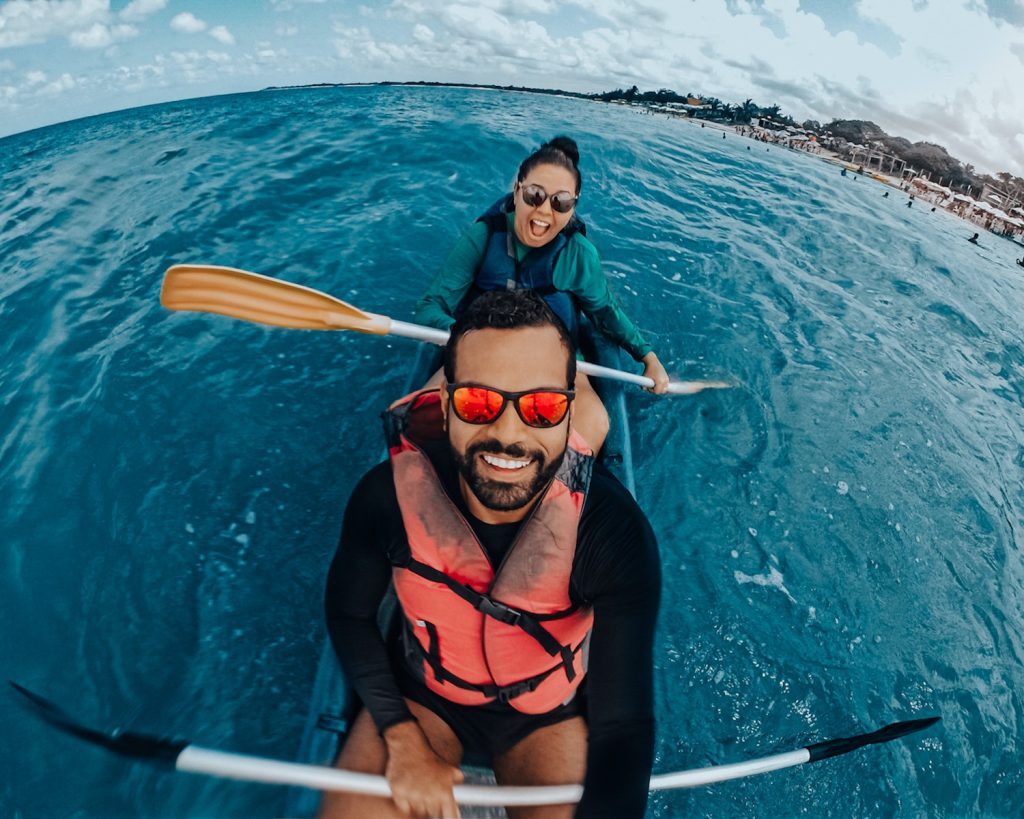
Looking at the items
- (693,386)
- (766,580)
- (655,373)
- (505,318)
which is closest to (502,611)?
(505,318)

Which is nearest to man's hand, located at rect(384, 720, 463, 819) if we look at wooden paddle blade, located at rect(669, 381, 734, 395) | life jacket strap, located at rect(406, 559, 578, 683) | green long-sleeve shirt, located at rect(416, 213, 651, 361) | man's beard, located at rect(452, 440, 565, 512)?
life jacket strap, located at rect(406, 559, 578, 683)

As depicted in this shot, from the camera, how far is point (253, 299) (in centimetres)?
291

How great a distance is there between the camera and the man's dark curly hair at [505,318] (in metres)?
1.34

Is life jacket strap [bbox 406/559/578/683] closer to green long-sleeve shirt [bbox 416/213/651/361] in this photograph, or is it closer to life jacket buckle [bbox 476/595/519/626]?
life jacket buckle [bbox 476/595/519/626]

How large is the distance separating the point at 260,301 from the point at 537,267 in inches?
72.6

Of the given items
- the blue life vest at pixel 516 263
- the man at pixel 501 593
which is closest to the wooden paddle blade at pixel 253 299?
the blue life vest at pixel 516 263

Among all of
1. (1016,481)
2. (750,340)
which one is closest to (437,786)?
(750,340)

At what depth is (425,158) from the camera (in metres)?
11.5

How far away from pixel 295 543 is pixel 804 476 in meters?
3.98

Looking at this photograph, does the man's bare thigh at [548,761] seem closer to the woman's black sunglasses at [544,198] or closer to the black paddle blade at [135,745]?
the black paddle blade at [135,745]

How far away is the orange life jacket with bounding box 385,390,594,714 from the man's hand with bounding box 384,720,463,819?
24 cm

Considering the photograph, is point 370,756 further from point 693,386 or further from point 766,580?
point 693,386

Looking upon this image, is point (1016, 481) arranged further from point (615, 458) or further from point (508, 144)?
point (508, 144)

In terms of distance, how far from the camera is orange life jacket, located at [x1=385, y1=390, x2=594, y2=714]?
1.58 meters
